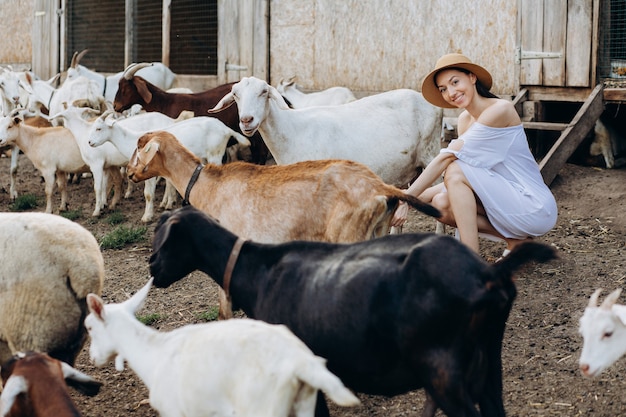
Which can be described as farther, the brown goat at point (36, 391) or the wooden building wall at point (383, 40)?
the wooden building wall at point (383, 40)

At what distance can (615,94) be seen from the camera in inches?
343

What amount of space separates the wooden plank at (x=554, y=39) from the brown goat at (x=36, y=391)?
21.9 feet

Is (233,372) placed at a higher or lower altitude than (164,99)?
lower

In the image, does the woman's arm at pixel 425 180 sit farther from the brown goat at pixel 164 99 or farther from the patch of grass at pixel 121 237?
the brown goat at pixel 164 99

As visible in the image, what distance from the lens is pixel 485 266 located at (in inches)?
146

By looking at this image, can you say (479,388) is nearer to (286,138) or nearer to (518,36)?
(286,138)

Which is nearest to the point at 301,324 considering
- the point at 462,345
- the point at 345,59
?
the point at 462,345

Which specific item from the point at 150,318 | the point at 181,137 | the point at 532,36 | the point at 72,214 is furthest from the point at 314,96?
the point at 150,318

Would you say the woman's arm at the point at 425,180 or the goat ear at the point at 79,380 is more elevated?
the woman's arm at the point at 425,180

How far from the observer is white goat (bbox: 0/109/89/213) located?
35.0ft

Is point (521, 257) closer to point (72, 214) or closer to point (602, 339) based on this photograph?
point (602, 339)

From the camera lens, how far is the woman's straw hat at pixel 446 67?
5.82 m

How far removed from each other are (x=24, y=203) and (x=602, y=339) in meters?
8.72

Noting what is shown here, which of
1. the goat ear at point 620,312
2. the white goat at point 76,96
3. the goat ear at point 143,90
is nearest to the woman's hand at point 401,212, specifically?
the goat ear at point 620,312
